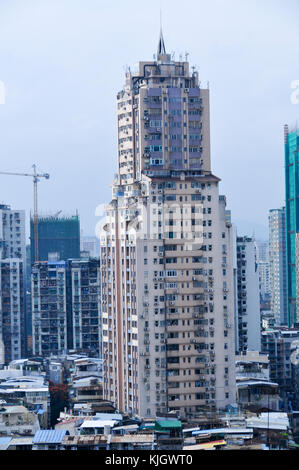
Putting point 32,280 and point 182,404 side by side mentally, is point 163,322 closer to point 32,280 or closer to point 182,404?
point 182,404

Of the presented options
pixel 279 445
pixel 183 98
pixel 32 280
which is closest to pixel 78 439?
pixel 279 445

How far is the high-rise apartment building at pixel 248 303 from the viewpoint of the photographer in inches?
517

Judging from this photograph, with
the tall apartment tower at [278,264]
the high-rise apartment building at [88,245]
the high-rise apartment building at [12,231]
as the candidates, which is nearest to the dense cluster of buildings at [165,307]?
the high-rise apartment building at [88,245]

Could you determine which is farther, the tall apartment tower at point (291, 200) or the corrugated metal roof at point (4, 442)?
the tall apartment tower at point (291, 200)

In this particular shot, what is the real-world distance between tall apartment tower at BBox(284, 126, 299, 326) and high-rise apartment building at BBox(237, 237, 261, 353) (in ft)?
15.8

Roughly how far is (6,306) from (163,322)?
636 centimetres

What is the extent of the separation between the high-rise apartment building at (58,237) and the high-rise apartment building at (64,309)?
14.4 feet

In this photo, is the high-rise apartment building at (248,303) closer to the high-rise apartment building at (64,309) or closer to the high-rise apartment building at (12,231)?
the high-rise apartment building at (64,309)

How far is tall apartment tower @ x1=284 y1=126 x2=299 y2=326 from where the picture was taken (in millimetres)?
18641

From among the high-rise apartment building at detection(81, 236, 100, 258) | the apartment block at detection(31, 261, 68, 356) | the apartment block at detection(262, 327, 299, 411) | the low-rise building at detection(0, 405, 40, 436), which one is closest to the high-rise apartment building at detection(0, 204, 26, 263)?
the high-rise apartment building at detection(81, 236, 100, 258)

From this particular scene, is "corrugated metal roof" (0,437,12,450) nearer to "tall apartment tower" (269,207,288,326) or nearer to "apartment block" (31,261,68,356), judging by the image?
"apartment block" (31,261,68,356)
